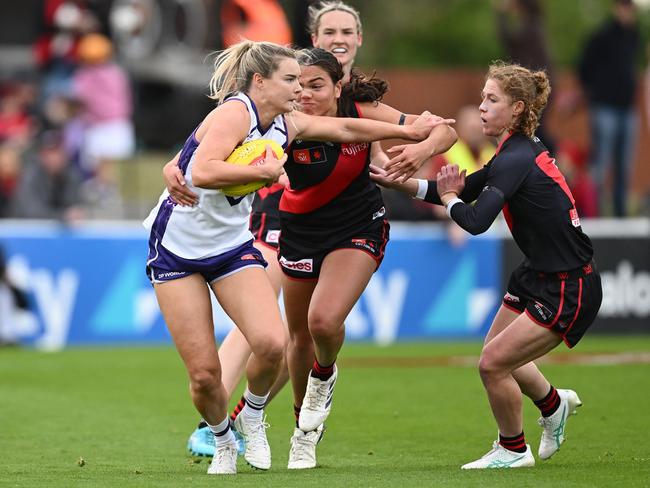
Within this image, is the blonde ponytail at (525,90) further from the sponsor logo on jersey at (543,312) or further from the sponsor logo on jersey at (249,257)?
the sponsor logo on jersey at (249,257)

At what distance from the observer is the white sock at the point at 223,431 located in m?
7.14

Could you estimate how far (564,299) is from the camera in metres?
7.34

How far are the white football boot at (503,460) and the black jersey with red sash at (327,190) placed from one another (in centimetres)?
152

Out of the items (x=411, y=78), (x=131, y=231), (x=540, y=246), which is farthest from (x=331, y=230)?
(x=411, y=78)

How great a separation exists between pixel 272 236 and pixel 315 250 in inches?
41.2

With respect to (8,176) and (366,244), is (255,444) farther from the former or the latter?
(8,176)

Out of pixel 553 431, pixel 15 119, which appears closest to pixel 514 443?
pixel 553 431

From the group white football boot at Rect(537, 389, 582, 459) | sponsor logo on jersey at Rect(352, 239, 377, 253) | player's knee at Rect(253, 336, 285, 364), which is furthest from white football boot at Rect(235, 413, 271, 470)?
white football boot at Rect(537, 389, 582, 459)

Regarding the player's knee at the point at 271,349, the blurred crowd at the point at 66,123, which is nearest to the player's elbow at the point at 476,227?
the player's knee at the point at 271,349

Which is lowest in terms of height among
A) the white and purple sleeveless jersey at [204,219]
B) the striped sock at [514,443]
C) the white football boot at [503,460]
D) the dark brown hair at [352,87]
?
the white football boot at [503,460]

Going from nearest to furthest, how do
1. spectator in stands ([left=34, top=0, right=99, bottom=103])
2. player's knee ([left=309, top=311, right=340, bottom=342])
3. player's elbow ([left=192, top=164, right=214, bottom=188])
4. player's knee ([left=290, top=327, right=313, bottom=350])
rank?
player's elbow ([left=192, top=164, right=214, bottom=188]), player's knee ([left=309, top=311, right=340, bottom=342]), player's knee ([left=290, top=327, right=313, bottom=350]), spectator in stands ([left=34, top=0, right=99, bottom=103])

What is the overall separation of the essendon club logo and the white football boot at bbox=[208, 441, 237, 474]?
67.8 inches

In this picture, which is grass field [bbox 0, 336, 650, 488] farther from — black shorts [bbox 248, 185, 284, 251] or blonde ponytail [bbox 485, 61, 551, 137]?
blonde ponytail [bbox 485, 61, 551, 137]

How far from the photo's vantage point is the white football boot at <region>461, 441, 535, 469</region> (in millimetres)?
7391
